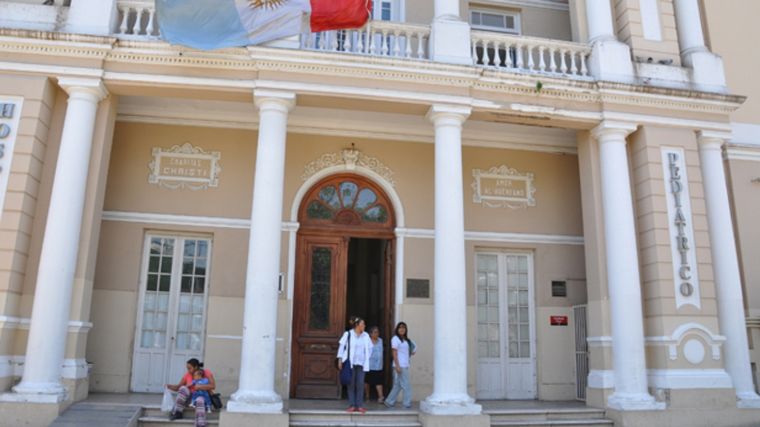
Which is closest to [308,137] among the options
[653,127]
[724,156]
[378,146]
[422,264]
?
[378,146]

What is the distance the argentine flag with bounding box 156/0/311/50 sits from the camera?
8602 mm

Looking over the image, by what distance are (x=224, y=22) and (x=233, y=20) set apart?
0.13 metres

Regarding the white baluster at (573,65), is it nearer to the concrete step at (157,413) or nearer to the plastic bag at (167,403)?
the concrete step at (157,413)

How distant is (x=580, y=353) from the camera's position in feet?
34.4

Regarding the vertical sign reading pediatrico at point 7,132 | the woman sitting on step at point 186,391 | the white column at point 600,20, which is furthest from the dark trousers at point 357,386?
the white column at point 600,20

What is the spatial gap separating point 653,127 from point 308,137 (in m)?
5.67

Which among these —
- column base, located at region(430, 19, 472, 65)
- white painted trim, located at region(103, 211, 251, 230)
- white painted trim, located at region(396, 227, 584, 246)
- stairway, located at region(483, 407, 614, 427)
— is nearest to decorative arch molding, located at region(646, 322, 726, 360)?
stairway, located at region(483, 407, 614, 427)

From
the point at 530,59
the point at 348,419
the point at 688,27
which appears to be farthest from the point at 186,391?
the point at 688,27

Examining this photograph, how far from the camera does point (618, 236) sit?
938 cm

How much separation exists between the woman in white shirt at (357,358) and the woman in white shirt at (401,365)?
0.63 meters

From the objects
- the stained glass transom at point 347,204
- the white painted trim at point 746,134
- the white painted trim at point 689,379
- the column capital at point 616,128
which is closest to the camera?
the white painted trim at point 689,379

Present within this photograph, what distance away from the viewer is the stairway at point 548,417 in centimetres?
852

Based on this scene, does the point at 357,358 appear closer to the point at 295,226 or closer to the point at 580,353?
the point at 295,226

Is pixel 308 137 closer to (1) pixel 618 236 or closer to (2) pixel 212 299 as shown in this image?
(2) pixel 212 299
